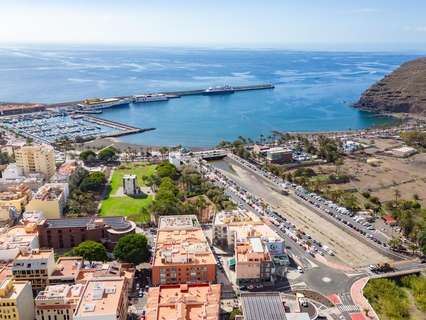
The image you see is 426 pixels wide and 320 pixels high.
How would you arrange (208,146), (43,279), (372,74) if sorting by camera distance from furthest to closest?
(372,74), (208,146), (43,279)

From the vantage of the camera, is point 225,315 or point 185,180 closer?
point 225,315

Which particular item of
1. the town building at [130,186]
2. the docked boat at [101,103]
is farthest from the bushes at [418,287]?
the docked boat at [101,103]

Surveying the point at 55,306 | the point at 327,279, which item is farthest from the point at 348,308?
the point at 55,306

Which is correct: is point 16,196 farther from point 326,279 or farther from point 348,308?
point 348,308

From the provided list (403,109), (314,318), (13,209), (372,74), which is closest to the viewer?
(314,318)

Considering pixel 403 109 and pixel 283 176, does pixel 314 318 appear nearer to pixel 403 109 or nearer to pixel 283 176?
pixel 283 176

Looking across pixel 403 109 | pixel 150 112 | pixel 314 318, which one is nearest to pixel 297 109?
pixel 403 109

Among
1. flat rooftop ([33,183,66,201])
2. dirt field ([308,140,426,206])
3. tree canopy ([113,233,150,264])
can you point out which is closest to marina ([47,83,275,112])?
flat rooftop ([33,183,66,201])
